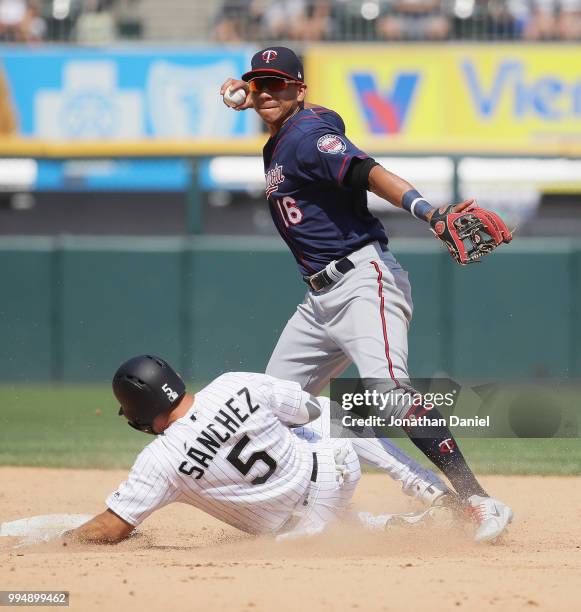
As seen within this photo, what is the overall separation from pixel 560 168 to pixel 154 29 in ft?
18.5

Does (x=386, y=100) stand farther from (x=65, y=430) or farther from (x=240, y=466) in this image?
(x=240, y=466)

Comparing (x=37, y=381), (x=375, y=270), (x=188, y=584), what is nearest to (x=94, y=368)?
(x=37, y=381)

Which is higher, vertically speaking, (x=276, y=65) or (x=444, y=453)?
(x=276, y=65)

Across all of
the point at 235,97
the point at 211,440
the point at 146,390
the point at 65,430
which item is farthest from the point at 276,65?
the point at 65,430

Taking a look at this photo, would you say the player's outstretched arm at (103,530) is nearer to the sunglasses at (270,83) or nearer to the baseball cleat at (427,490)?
the baseball cleat at (427,490)

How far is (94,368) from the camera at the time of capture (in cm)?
991

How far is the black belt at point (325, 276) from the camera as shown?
4816mm

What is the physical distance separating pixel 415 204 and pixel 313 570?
1.41 m

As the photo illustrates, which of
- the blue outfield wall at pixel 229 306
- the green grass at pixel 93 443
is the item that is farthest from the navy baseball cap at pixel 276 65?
the blue outfield wall at pixel 229 306

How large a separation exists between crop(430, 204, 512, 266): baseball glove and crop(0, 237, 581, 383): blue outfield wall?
5.42 meters

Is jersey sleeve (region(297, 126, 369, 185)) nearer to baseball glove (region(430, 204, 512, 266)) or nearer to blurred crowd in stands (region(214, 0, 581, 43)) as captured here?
baseball glove (region(430, 204, 512, 266))

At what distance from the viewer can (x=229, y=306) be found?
32.9 feet

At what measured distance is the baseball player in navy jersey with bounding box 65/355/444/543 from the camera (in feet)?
13.5

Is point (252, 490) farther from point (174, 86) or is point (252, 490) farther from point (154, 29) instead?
point (154, 29)
